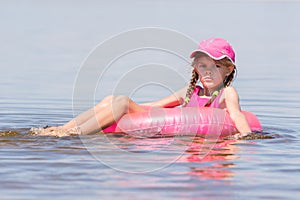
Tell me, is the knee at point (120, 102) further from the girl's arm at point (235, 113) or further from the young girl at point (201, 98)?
the girl's arm at point (235, 113)

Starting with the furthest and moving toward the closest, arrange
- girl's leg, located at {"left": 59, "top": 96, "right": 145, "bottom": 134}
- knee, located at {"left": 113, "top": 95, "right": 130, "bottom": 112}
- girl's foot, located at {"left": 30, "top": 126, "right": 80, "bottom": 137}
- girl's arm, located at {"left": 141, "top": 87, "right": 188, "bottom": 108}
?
girl's arm, located at {"left": 141, "top": 87, "right": 188, "bottom": 108}
knee, located at {"left": 113, "top": 95, "right": 130, "bottom": 112}
girl's leg, located at {"left": 59, "top": 96, "right": 145, "bottom": 134}
girl's foot, located at {"left": 30, "top": 126, "right": 80, "bottom": 137}

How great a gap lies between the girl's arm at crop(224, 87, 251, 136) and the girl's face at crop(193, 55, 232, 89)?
0.31m

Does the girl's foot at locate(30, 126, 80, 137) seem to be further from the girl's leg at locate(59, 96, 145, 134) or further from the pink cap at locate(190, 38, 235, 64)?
A: the pink cap at locate(190, 38, 235, 64)

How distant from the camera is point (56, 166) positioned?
6.95 metres

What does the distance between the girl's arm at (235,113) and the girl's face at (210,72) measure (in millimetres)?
308

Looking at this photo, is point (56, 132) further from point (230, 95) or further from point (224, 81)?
point (224, 81)

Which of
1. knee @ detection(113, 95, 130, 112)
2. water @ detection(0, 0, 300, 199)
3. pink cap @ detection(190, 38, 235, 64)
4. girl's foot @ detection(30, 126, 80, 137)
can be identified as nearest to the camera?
water @ detection(0, 0, 300, 199)

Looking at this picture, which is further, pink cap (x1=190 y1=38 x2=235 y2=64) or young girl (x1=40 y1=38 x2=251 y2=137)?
pink cap (x1=190 y1=38 x2=235 y2=64)

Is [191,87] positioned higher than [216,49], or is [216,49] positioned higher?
[216,49]

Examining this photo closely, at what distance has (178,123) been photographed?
8570 mm

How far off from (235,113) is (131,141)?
1.21 metres

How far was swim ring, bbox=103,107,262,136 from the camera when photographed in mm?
8578

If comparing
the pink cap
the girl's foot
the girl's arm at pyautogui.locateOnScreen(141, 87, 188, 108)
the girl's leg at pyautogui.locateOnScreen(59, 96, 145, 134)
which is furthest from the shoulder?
the girl's foot

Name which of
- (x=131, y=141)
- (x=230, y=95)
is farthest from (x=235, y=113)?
(x=131, y=141)
